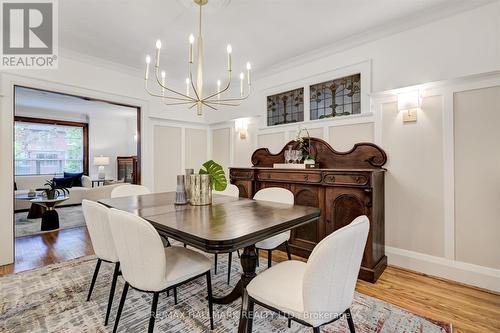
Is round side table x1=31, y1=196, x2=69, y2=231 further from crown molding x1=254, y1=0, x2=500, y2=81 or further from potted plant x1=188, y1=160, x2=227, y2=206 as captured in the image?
crown molding x1=254, y1=0, x2=500, y2=81

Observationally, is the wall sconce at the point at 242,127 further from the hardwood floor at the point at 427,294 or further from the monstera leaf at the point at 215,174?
the monstera leaf at the point at 215,174

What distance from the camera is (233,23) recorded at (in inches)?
103

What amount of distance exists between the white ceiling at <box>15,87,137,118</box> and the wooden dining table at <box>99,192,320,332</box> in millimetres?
4697

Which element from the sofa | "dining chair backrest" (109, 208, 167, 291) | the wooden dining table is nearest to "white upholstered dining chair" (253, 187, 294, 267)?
the wooden dining table

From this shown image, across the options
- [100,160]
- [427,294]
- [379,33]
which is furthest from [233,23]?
[100,160]

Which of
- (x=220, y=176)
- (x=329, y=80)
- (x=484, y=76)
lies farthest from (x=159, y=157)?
(x=484, y=76)

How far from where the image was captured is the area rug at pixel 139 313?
1.69 meters

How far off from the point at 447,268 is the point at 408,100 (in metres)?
1.76

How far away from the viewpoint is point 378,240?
2602 millimetres

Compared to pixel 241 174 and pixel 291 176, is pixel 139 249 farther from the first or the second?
pixel 241 174

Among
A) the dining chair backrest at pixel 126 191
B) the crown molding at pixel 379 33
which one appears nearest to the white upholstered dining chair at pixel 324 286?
the dining chair backrest at pixel 126 191

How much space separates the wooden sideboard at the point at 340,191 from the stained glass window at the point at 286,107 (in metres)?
0.60

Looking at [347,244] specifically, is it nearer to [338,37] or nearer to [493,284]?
[493,284]

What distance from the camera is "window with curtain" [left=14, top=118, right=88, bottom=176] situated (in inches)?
276
